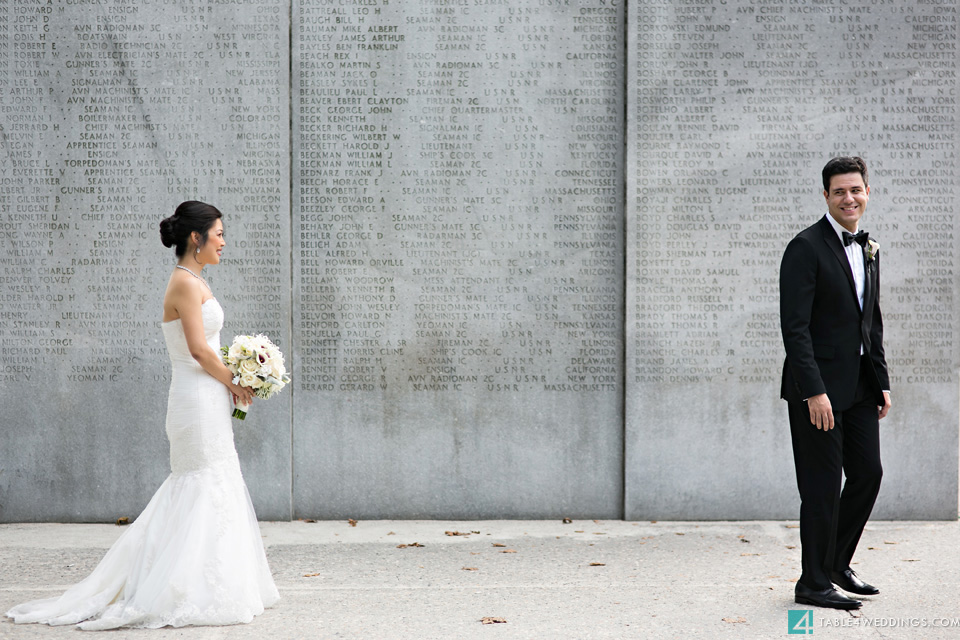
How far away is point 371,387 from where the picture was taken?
19.3ft

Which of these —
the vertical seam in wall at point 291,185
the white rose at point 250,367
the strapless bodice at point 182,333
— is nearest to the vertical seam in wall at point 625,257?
the vertical seam in wall at point 291,185

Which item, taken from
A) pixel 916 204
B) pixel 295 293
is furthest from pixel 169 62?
pixel 916 204

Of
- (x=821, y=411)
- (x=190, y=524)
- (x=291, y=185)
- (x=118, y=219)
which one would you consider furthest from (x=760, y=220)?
(x=118, y=219)

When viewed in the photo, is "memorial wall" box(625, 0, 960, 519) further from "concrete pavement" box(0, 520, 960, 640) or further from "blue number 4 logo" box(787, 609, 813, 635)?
"blue number 4 logo" box(787, 609, 813, 635)

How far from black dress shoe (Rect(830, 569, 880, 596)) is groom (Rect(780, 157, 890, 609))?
96mm

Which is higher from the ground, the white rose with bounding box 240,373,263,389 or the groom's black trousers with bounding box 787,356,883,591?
the white rose with bounding box 240,373,263,389

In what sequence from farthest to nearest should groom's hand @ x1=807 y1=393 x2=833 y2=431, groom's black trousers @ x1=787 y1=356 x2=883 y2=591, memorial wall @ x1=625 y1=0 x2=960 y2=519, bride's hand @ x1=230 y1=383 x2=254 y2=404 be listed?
1. memorial wall @ x1=625 y1=0 x2=960 y2=519
2. bride's hand @ x1=230 y1=383 x2=254 y2=404
3. groom's black trousers @ x1=787 y1=356 x2=883 y2=591
4. groom's hand @ x1=807 y1=393 x2=833 y2=431

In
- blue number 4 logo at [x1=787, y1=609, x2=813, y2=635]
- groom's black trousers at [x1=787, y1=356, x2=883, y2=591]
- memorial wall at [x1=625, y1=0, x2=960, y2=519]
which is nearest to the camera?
blue number 4 logo at [x1=787, y1=609, x2=813, y2=635]

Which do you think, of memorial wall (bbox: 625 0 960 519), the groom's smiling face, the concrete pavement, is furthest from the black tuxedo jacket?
memorial wall (bbox: 625 0 960 519)

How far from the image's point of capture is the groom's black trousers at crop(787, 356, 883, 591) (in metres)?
4.00

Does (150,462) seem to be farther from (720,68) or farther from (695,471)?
(720,68)

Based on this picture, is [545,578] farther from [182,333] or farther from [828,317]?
[182,333]

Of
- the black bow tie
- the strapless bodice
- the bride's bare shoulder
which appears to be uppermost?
the black bow tie

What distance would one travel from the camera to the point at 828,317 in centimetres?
405
